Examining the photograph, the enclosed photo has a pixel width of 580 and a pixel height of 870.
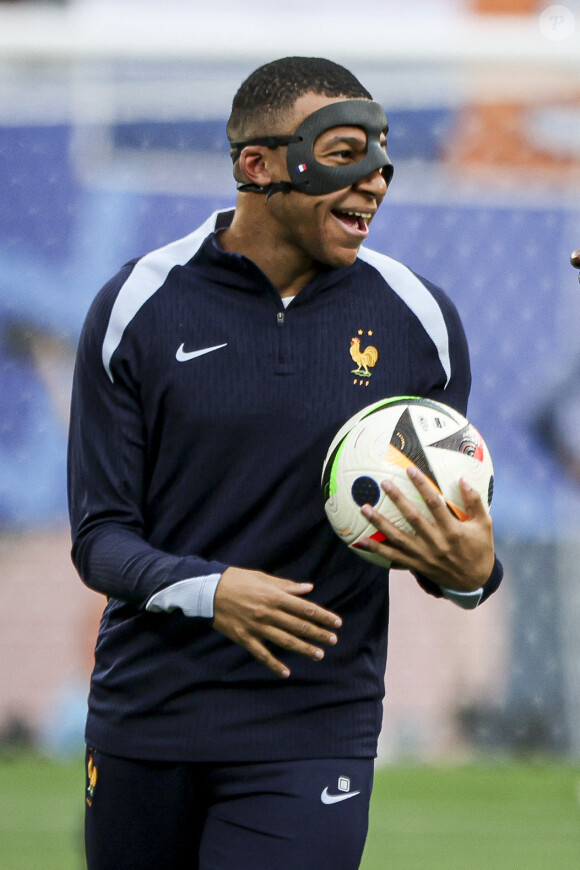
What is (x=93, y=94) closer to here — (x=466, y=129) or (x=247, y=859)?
(x=466, y=129)

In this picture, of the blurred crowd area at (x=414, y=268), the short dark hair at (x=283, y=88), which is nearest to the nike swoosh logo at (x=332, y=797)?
the short dark hair at (x=283, y=88)

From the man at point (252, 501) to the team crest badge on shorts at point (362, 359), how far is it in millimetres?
11

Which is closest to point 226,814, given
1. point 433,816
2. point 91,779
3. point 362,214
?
point 91,779

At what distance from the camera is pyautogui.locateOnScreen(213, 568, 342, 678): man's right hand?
2.45m

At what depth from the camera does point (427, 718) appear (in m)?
7.28

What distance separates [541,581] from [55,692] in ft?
8.93

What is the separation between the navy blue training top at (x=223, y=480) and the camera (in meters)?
2.72

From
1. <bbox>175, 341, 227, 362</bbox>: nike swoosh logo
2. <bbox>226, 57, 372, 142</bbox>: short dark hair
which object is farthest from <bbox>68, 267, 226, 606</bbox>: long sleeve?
<bbox>226, 57, 372, 142</bbox>: short dark hair

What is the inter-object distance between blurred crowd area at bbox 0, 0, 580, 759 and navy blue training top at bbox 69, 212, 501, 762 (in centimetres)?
457

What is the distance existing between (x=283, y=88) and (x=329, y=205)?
0.30 meters

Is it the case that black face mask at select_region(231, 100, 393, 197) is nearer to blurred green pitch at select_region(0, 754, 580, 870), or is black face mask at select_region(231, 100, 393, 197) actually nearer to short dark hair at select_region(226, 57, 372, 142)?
short dark hair at select_region(226, 57, 372, 142)

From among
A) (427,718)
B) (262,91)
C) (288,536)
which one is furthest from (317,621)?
(427,718)

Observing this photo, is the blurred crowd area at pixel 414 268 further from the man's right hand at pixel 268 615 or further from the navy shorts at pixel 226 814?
the man's right hand at pixel 268 615

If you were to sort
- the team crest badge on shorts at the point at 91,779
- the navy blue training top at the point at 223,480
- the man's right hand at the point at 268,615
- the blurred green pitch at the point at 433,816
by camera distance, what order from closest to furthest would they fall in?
the man's right hand at the point at 268,615 < the navy blue training top at the point at 223,480 < the team crest badge on shorts at the point at 91,779 < the blurred green pitch at the point at 433,816
